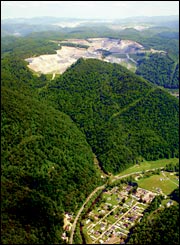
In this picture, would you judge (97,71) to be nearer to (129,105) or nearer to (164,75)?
(129,105)

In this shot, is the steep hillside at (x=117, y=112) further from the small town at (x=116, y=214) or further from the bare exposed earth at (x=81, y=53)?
the bare exposed earth at (x=81, y=53)

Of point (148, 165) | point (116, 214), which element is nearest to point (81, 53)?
point (148, 165)

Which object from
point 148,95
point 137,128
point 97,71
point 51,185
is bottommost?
point 51,185

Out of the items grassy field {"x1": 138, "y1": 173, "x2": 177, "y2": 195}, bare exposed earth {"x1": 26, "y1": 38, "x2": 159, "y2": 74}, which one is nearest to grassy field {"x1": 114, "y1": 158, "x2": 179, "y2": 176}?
grassy field {"x1": 138, "y1": 173, "x2": 177, "y2": 195}

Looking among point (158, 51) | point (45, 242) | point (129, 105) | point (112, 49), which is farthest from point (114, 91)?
point (158, 51)

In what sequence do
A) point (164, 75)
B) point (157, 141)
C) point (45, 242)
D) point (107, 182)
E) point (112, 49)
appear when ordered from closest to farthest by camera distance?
point (45, 242), point (107, 182), point (157, 141), point (164, 75), point (112, 49)

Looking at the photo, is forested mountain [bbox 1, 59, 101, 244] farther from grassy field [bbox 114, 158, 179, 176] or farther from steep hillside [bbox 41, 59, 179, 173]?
grassy field [bbox 114, 158, 179, 176]
